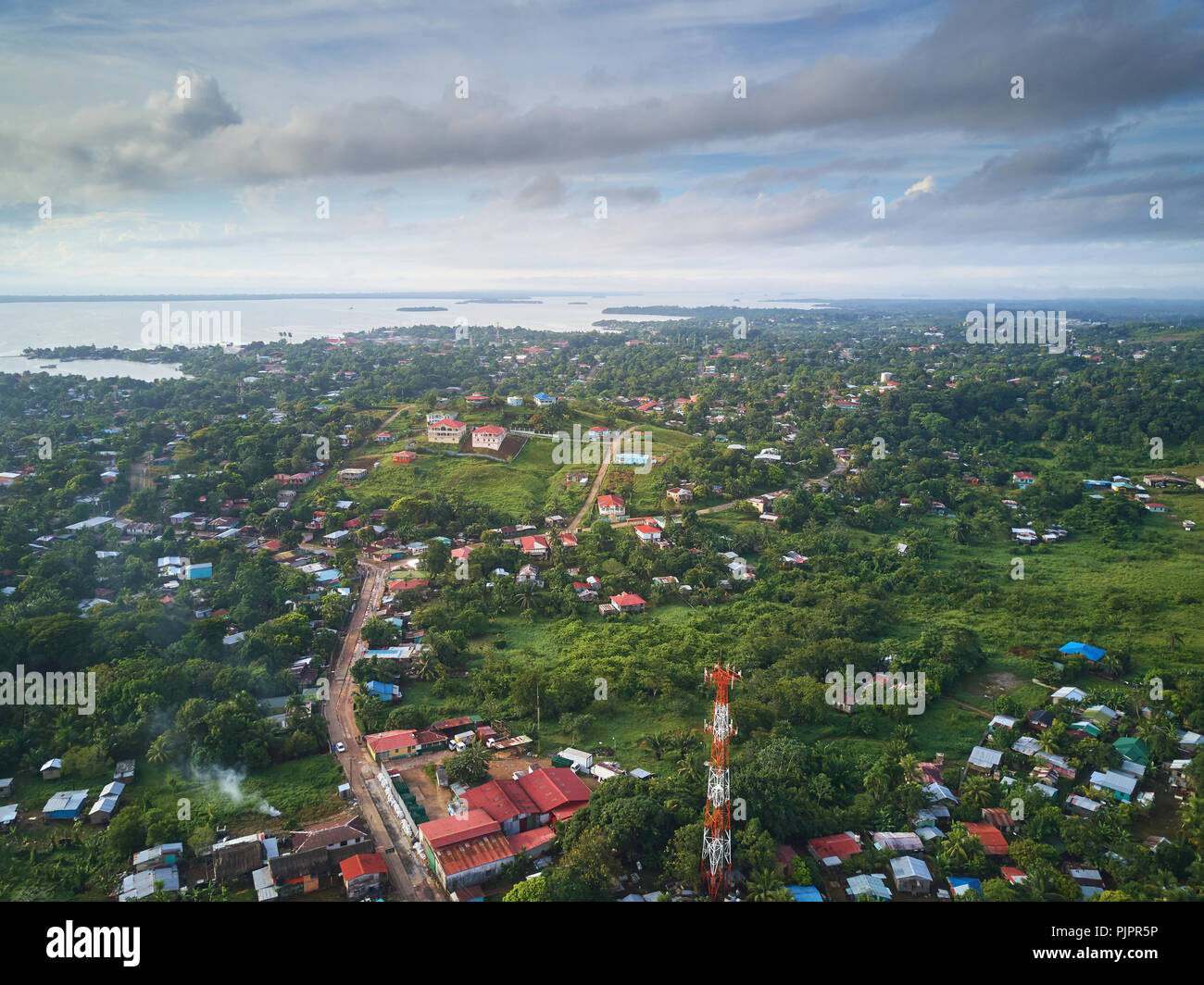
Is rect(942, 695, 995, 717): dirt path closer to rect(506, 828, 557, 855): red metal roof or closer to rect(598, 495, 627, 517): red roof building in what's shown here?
rect(506, 828, 557, 855): red metal roof

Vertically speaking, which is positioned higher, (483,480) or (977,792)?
(483,480)

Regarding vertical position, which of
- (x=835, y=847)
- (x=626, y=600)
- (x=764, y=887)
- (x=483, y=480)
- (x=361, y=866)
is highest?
(x=483, y=480)

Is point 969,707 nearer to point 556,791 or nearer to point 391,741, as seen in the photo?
point 556,791

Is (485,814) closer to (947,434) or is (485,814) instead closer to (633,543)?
(633,543)

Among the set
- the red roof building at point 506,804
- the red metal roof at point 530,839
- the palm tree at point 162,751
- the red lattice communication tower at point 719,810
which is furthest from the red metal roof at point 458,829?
the palm tree at point 162,751

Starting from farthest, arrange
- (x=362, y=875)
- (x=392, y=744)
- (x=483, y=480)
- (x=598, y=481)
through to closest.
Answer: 1. (x=598, y=481)
2. (x=483, y=480)
3. (x=392, y=744)
4. (x=362, y=875)

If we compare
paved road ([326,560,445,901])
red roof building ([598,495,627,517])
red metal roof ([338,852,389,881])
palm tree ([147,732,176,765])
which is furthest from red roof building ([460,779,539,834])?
red roof building ([598,495,627,517])

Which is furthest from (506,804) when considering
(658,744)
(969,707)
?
(969,707)
